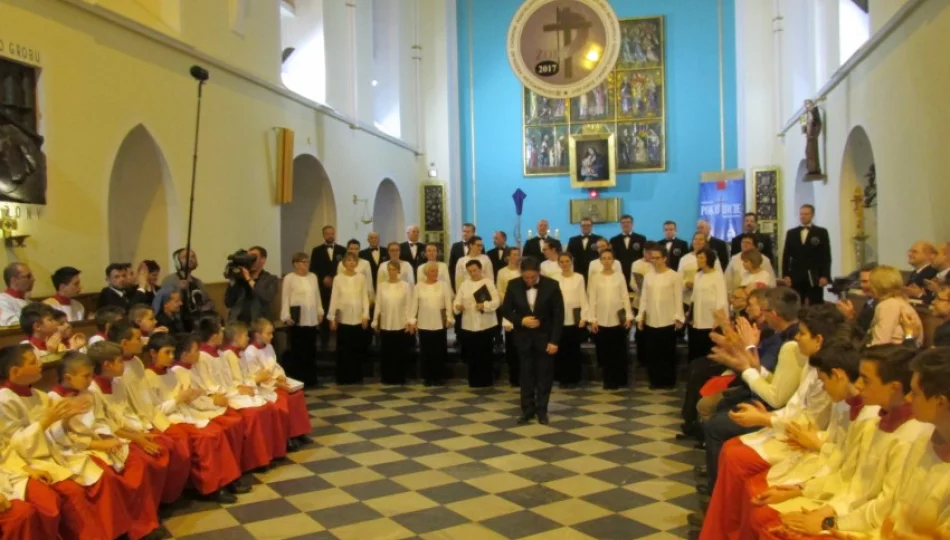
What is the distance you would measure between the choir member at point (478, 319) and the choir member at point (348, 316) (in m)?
1.28

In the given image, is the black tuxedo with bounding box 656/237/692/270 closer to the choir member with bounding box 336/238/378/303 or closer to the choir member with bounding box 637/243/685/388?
the choir member with bounding box 637/243/685/388

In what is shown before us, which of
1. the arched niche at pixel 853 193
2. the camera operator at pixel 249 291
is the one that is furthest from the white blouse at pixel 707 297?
the camera operator at pixel 249 291

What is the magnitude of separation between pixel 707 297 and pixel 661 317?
0.64 m

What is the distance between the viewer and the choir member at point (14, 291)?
6.06 metres

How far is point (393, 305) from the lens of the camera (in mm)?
10258

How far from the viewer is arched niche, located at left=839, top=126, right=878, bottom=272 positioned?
10822mm

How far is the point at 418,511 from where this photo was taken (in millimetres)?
5375

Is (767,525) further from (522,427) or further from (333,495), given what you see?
(522,427)

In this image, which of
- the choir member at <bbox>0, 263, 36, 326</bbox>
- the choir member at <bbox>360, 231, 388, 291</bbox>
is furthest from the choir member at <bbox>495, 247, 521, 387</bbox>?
the choir member at <bbox>0, 263, 36, 326</bbox>

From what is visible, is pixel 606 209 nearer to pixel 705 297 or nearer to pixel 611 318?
pixel 611 318

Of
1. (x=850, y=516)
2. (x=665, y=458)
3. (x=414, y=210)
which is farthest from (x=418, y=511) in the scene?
(x=414, y=210)

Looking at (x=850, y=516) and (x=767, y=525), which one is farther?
(x=767, y=525)

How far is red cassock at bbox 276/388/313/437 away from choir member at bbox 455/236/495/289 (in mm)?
3573

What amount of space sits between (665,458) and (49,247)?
5471mm
